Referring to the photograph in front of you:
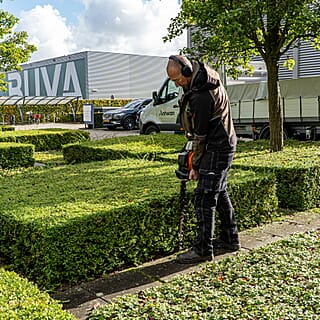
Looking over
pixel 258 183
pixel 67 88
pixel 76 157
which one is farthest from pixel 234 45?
pixel 67 88

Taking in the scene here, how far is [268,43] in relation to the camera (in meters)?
9.09

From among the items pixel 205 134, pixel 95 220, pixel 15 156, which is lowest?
pixel 95 220

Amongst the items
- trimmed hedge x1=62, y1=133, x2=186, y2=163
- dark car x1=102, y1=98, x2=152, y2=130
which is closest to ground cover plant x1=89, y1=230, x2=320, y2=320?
trimmed hedge x1=62, y1=133, x2=186, y2=163

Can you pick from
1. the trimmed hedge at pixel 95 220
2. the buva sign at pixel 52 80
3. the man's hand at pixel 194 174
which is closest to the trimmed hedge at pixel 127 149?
the trimmed hedge at pixel 95 220

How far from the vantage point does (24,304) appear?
9.12 feet

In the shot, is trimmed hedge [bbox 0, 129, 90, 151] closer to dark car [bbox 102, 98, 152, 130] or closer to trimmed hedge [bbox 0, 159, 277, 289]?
trimmed hedge [bbox 0, 159, 277, 289]

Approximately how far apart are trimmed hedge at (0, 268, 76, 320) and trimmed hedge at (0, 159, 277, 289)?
2.56 feet

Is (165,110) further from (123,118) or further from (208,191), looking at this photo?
(123,118)

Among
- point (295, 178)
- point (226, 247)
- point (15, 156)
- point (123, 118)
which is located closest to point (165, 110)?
point (15, 156)

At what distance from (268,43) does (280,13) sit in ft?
3.78

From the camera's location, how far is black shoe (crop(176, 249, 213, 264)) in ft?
14.9

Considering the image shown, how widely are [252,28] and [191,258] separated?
4.96m

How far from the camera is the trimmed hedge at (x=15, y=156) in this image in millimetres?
11148

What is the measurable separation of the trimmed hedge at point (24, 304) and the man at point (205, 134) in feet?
6.05
